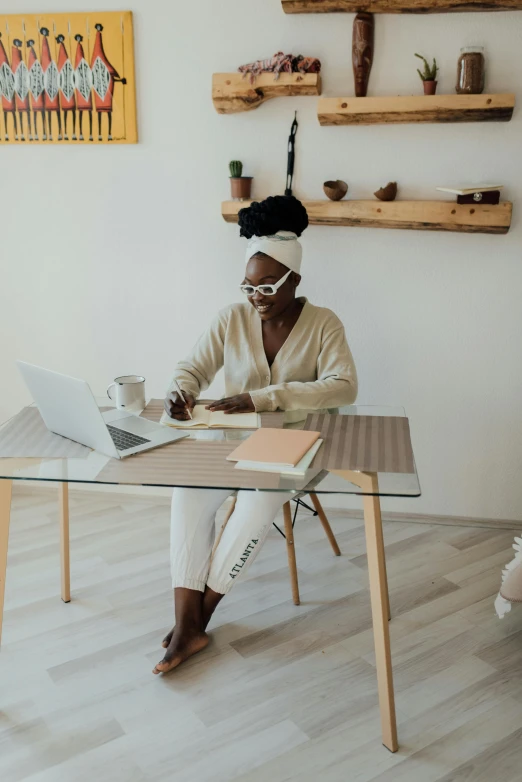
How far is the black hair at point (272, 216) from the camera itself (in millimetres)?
2104

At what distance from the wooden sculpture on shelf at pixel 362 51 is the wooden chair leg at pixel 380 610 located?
59.8 inches

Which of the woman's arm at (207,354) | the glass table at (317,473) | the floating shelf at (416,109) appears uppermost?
the floating shelf at (416,109)

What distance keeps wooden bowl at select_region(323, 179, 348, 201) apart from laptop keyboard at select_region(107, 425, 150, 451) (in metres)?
1.22

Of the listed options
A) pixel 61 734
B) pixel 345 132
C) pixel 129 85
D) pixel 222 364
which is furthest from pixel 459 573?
pixel 129 85

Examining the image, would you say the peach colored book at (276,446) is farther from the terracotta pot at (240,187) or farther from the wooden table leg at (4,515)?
the terracotta pot at (240,187)

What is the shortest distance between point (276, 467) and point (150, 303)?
4.82 feet

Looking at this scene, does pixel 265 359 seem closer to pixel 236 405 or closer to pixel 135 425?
pixel 236 405

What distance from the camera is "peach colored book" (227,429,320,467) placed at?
1.57 metres

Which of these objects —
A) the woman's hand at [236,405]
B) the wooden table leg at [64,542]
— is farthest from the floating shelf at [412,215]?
the wooden table leg at [64,542]

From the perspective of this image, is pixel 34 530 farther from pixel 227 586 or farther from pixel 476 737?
pixel 476 737

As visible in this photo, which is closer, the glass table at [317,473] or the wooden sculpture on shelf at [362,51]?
the glass table at [317,473]

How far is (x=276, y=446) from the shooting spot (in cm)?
164

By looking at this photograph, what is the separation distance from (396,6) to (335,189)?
61 cm

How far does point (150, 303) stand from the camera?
2.84 m
